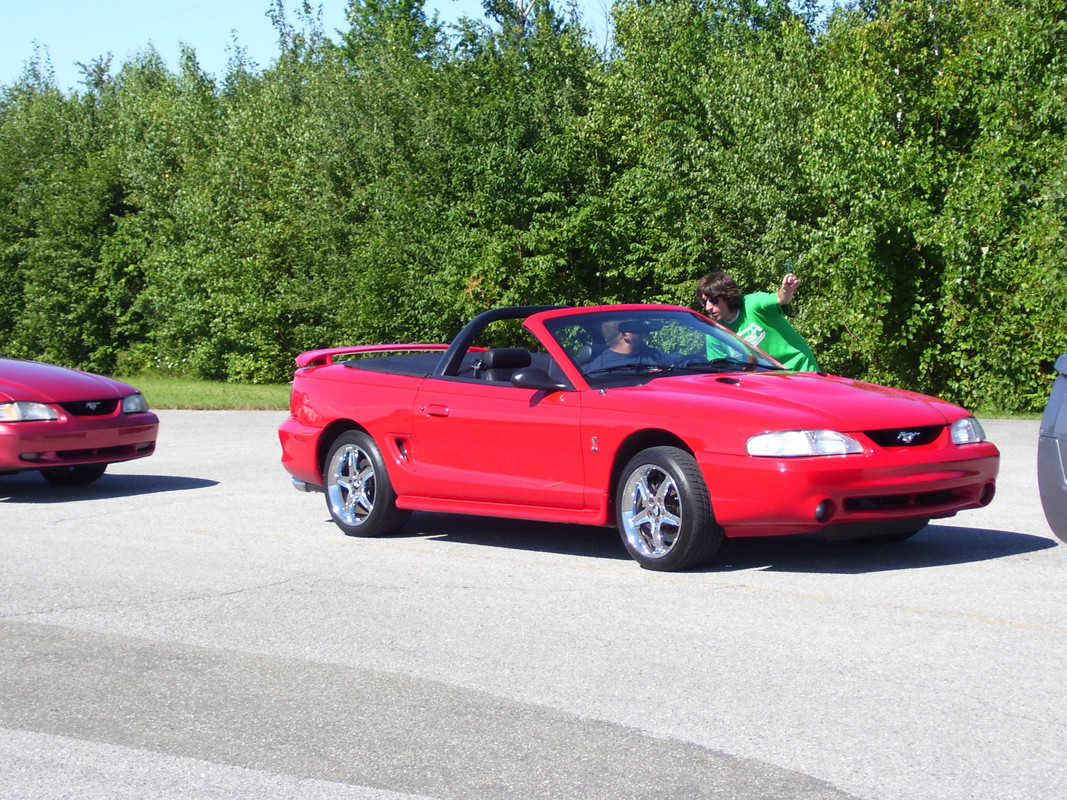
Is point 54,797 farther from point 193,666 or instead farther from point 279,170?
point 279,170

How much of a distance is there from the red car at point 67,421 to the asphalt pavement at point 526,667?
6.29 ft

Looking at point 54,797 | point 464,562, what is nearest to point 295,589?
point 464,562

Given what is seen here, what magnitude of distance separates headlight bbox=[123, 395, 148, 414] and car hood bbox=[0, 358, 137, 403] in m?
0.05

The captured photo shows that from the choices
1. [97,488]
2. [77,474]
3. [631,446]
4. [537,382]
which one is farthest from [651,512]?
[77,474]

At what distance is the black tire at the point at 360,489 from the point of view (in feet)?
28.6

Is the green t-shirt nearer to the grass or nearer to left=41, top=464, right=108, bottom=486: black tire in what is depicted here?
left=41, top=464, right=108, bottom=486: black tire

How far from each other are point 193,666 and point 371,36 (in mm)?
48527

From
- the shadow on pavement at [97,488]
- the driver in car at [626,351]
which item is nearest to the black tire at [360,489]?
the driver in car at [626,351]

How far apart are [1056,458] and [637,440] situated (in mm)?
2214

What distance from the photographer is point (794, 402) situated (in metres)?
7.00

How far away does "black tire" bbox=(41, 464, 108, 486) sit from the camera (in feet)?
39.2

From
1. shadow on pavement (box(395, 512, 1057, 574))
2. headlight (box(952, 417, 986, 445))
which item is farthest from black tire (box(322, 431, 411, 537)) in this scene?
headlight (box(952, 417, 986, 445))

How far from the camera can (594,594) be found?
6680 mm

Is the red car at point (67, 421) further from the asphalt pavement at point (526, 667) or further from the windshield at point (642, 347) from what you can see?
the windshield at point (642, 347)
